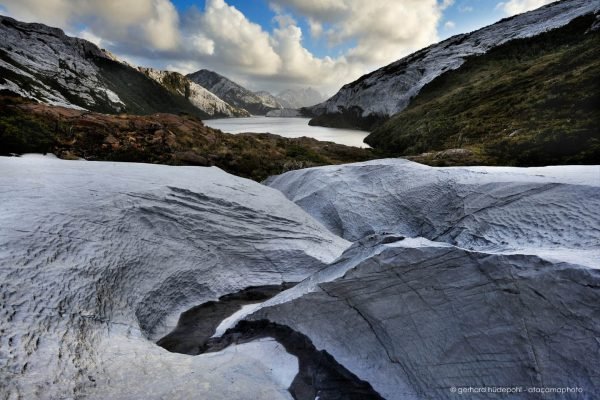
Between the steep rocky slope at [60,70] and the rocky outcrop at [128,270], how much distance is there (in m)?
123

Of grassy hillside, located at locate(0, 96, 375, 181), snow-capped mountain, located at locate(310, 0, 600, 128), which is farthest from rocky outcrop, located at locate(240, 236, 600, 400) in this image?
snow-capped mountain, located at locate(310, 0, 600, 128)

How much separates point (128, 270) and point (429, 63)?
11181 centimetres

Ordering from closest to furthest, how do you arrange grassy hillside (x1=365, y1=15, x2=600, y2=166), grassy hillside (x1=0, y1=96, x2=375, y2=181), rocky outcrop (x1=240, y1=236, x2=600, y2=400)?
rocky outcrop (x1=240, y1=236, x2=600, y2=400) → grassy hillside (x1=0, y1=96, x2=375, y2=181) → grassy hillside (x1=365, y1=15, x2=600, y2=166)

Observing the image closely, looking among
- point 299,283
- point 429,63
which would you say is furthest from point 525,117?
point 429,63

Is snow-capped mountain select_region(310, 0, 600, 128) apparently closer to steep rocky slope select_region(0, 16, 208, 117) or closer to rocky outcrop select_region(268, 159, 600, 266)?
rocky outcrop select_region(268, 159, 600, 266)

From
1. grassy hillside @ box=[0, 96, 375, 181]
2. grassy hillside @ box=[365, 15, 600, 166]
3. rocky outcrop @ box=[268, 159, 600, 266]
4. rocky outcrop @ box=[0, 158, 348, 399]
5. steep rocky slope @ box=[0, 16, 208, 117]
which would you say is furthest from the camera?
steep rocky slope @ box=[0, 16, 208, 117]

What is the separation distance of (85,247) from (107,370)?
355 cm

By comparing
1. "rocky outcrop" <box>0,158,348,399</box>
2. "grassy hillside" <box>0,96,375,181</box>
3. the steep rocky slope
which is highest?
the steep rocky slope

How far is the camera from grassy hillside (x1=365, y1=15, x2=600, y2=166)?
2558 centimetres

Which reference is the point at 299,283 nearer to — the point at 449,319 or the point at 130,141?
the point at 449,319

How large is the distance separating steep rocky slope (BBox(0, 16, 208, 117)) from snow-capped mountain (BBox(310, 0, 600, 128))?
105 meters

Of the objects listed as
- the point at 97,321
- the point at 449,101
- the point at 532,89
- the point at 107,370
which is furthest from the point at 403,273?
the point at 449,101

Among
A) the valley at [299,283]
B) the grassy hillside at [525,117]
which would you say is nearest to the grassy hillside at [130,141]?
the valley at [299,283]

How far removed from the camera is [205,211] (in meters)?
12.1
